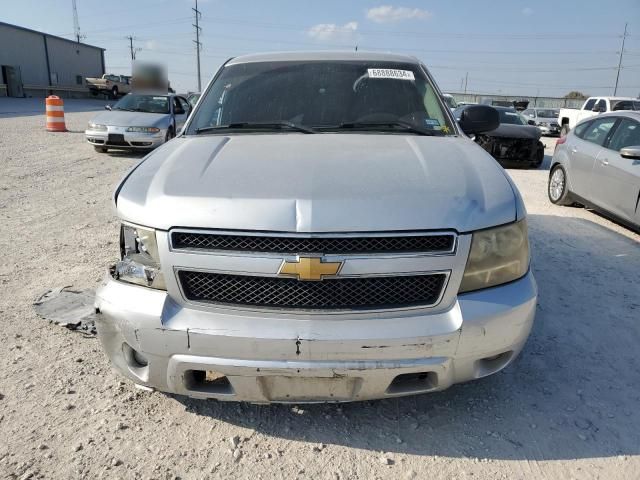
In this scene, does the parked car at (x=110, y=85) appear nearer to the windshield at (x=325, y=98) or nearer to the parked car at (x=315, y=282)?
the windshield at (x=325, y=98)

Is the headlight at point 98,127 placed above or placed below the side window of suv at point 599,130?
below

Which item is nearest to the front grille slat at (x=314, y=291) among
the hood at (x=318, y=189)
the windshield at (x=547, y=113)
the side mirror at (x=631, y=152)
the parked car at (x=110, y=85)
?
the hood at (x=318, y=189)

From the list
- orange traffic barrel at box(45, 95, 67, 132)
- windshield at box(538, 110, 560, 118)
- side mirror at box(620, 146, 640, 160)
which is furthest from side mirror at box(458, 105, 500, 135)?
Answer: windshield at box(538, 110, 560, 118)

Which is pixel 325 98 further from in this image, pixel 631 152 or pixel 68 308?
pixel 631 152

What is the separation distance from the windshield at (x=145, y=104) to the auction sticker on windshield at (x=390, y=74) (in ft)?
31.8

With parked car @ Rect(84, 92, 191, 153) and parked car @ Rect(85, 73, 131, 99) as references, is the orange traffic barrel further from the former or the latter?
parked car @ Rect(85, 73, 131, 99)

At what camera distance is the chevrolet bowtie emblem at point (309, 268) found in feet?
6.39

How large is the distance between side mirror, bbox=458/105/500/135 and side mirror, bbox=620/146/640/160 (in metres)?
2.73

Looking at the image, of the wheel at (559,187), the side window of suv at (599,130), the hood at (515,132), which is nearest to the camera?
the side window of suv at (599,130)

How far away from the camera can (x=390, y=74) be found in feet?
11.4

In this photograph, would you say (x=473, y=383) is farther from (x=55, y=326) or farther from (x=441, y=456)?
(x=55, y=326)

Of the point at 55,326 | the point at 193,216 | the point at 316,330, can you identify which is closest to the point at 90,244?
the point at 55,326

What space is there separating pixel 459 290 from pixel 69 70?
2440 inches

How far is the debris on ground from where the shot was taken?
127 inches
